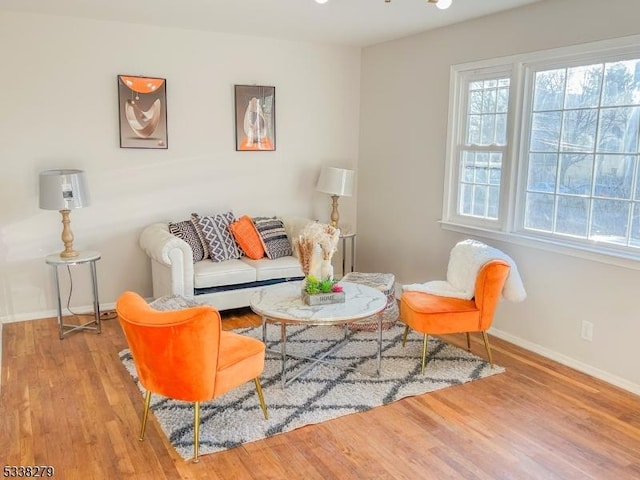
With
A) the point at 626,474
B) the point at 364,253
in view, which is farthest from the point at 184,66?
the point at 626,474

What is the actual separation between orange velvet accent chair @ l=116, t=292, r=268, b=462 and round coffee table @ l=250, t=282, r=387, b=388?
51cm

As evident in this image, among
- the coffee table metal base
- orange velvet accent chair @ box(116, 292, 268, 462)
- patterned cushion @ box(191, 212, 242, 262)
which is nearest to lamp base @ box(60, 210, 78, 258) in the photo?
patterned cushion @ box(191, 212, 242, 262)

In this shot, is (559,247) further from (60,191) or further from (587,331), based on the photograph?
(60,191)

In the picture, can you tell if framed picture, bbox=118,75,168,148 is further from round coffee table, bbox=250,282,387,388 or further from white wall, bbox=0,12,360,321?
round coffee table, bbox=250,282,387,388

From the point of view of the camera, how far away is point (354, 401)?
3.14 m

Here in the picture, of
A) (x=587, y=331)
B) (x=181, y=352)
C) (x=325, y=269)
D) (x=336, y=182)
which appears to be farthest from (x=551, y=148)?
(x=181, y=352)

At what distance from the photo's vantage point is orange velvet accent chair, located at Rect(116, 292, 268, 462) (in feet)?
7.83

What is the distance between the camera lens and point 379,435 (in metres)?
2.80

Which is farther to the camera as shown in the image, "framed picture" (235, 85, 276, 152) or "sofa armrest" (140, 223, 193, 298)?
"framed picture" (235, 85, 276, 152)

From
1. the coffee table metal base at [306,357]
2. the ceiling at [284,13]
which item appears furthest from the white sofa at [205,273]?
the ceiling at [284,13]

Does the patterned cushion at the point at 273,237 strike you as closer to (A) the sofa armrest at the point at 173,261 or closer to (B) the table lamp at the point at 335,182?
(B) the table lamp at the point at 335,182

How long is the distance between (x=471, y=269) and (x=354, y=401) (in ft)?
4.01

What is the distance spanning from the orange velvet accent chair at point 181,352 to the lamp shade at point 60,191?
1783 mm

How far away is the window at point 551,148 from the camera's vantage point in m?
3.36
